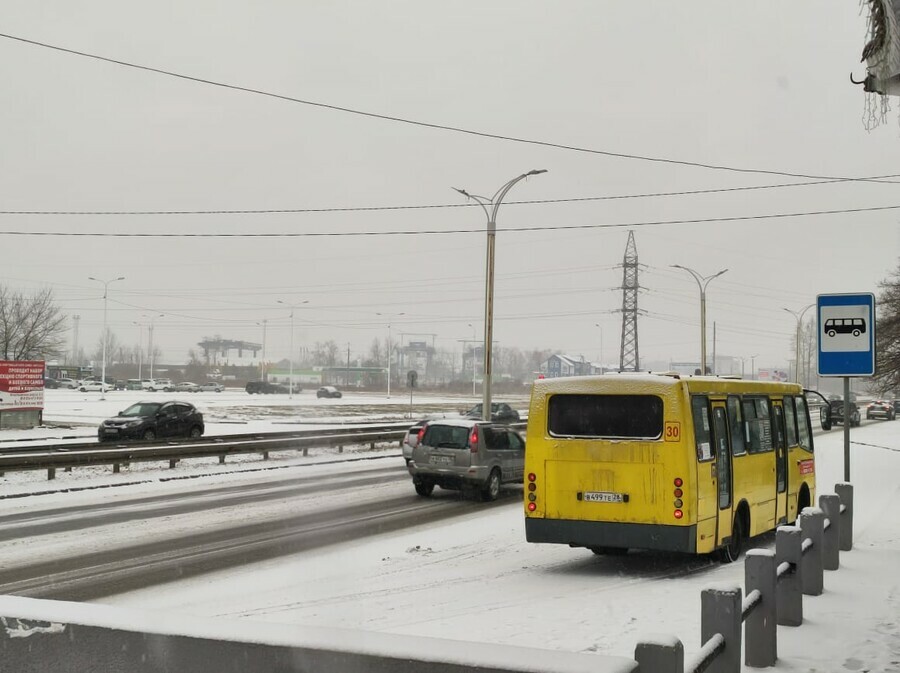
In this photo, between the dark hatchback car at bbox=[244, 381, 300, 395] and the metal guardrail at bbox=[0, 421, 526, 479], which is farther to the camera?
the dark hatchback car at bbox=[244, 381, 300, 395]

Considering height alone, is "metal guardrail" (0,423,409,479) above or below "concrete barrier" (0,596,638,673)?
below

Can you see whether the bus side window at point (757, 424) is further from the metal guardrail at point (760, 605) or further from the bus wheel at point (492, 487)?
the bus wheel at point (492, 487)

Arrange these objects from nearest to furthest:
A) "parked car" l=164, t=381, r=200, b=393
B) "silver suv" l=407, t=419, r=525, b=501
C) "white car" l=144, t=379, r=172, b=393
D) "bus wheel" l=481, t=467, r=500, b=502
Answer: "silver suv" l=407, t=419, r=525, b=501, "bus wheel" l=481, t=467, r=500, b=502, "white car" l=144, t=379, r=172, b=393, "parked car" l=164, t=381, r=200, b=393

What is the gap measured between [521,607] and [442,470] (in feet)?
34.0

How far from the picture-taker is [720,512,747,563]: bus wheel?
11.9 meters

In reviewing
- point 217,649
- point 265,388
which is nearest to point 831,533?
point 217,649

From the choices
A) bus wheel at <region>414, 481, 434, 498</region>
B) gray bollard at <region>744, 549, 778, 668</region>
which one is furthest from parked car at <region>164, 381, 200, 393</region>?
gray bollard at <region>744, 549, 778, 668</region>

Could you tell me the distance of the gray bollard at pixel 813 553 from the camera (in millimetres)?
8914

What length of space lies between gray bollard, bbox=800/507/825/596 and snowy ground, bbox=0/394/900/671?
14 centimetres

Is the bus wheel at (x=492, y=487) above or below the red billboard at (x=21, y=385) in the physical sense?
below

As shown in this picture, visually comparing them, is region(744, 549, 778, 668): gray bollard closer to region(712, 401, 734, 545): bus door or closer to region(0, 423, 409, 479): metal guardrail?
region(712, 401, 734, 545): bus door

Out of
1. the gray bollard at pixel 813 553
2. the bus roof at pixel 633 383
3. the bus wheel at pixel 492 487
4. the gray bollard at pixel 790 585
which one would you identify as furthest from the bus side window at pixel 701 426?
the bus wheel at pixel 492 487

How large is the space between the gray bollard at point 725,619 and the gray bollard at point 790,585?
9.07 ft

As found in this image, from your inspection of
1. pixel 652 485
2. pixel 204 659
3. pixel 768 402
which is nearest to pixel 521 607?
pixel 652 485
